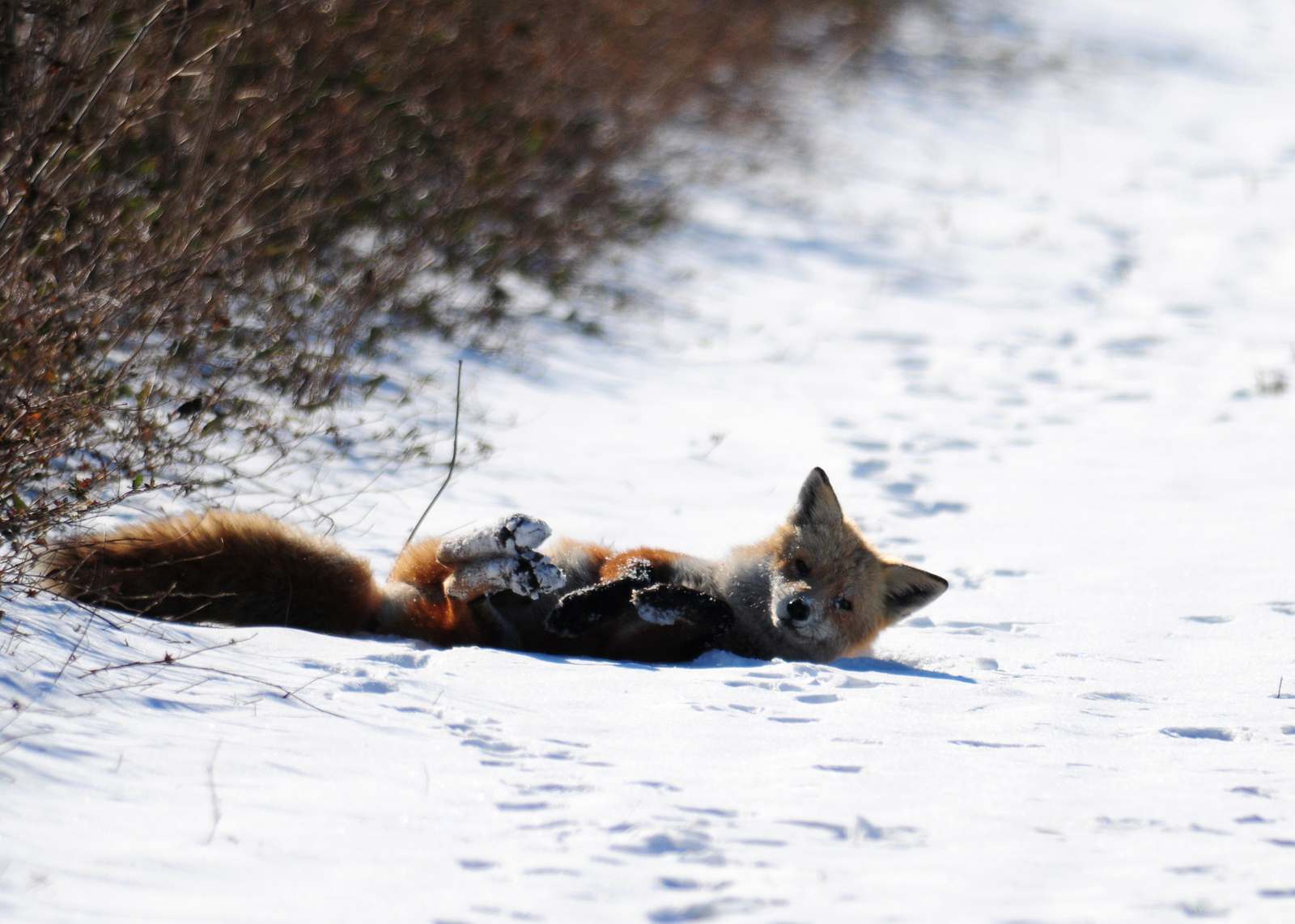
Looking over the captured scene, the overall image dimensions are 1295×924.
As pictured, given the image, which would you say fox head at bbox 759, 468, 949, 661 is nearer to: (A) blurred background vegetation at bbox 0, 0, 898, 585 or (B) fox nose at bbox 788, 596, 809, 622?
(B) fox nose at bbox 788, 596, 809, 622

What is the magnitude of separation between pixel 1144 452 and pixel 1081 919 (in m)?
6.16

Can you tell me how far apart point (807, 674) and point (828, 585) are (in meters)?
0.91

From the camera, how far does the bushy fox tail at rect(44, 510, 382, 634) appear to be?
3.78 m

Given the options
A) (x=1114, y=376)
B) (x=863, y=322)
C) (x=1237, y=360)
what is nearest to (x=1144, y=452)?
(x=1114, y=376)

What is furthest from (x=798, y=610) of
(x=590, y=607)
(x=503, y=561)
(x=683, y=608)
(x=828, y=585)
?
(x=503, y=561)

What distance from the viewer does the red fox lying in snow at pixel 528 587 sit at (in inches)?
155

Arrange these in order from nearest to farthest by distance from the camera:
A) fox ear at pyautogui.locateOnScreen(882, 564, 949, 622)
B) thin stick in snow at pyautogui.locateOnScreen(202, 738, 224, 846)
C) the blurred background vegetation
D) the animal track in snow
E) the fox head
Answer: thin stick in snow at pyautogui.locateOnScreen(202, 738, 224, 846) < the animal track in snow < the blurred background vegetation < the fox head < fox ear at pyautogui.locateOnScreen(882, 564, 949, 622)

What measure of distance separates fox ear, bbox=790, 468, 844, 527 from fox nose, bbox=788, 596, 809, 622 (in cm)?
50

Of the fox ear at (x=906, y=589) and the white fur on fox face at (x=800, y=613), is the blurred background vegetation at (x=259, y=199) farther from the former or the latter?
the fox ear at (x=906, y=589)

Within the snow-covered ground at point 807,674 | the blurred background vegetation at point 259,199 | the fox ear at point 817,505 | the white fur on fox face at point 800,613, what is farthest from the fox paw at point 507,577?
the fox ear at point 817,505

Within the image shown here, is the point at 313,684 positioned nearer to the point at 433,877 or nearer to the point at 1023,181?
the point at 433,877

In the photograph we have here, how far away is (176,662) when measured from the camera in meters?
3.27

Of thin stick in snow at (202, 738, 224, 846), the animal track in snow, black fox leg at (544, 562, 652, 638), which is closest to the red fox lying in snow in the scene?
black fox leg at (544, 562, 652, 638)

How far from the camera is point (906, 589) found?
496cm
